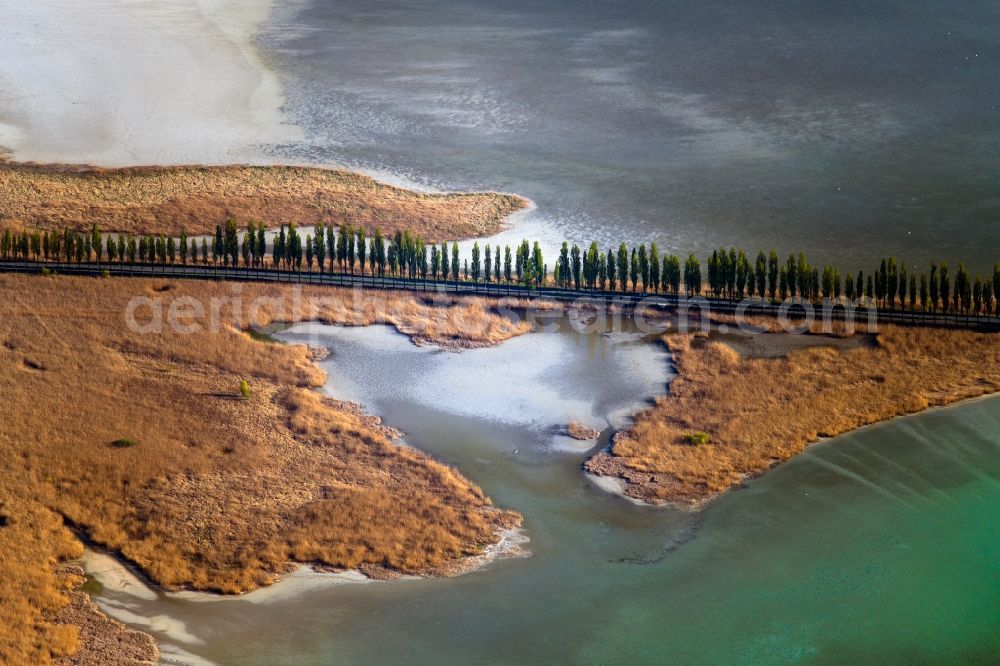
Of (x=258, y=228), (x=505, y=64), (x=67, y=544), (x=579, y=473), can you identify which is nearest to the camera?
(x=67, y=544)

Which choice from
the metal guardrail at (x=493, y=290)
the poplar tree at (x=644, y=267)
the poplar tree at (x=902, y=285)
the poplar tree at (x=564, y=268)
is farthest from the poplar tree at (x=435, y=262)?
the poplar tree at (x=902, y=285)

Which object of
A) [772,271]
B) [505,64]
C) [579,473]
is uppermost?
[505,64]

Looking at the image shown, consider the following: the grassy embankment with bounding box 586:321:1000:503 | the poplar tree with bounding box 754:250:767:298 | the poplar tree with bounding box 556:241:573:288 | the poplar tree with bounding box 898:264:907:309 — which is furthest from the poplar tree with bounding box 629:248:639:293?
the poplar tree with bounding box 898:264:907:309

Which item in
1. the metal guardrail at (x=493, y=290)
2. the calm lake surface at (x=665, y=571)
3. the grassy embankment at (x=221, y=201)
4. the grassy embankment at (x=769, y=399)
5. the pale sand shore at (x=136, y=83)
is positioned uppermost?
the pale sand shore at (x=136, y=83)

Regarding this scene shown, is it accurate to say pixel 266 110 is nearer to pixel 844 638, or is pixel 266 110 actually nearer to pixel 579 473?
Result: pixel 579 473

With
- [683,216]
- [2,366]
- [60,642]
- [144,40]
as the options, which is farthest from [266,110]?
[60,642]

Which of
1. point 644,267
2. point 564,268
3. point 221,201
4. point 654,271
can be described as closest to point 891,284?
point 654,271

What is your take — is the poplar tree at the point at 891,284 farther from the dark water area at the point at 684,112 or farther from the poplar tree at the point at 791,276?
the dark water area at the point at 684,112
